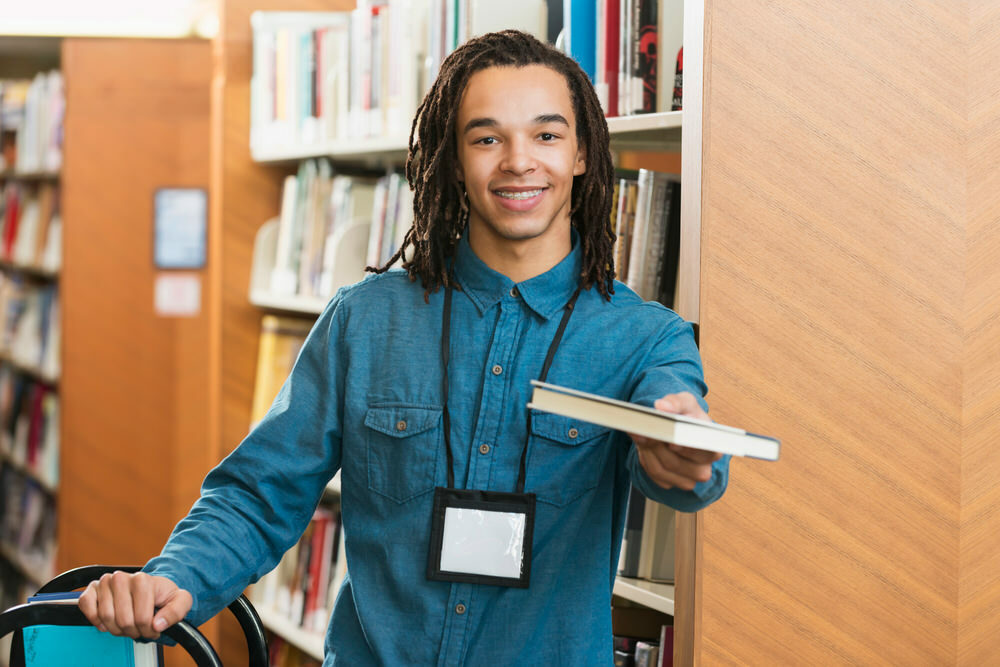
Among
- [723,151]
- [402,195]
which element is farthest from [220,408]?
[723,151]

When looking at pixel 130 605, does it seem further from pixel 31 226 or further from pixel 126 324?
pixel 31 226

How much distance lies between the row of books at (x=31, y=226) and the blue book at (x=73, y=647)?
315 cm

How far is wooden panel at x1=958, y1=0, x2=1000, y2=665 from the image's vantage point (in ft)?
4.11

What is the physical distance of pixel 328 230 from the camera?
2668 mm

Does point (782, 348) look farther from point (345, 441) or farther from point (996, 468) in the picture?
point (345, 441)

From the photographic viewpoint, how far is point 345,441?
52.6 inches

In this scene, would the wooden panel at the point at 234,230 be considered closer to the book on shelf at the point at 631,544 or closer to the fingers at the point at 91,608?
the book on shelf at the point at 631,544

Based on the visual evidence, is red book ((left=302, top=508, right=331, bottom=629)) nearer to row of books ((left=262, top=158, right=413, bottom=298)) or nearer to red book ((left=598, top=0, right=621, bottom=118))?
row of books ((left=262, top=158, right=413, bottom=298))

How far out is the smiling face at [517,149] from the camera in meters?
1.29

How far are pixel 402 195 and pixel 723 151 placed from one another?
1.11 m

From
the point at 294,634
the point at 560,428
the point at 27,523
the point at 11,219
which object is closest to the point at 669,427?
the point at 560,428

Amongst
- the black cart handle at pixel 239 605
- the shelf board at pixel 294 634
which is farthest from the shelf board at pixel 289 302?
the black cart handle at pixel 239 605

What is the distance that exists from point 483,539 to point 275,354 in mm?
1679

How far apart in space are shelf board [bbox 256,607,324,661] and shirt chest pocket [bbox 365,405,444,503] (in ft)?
4.15
